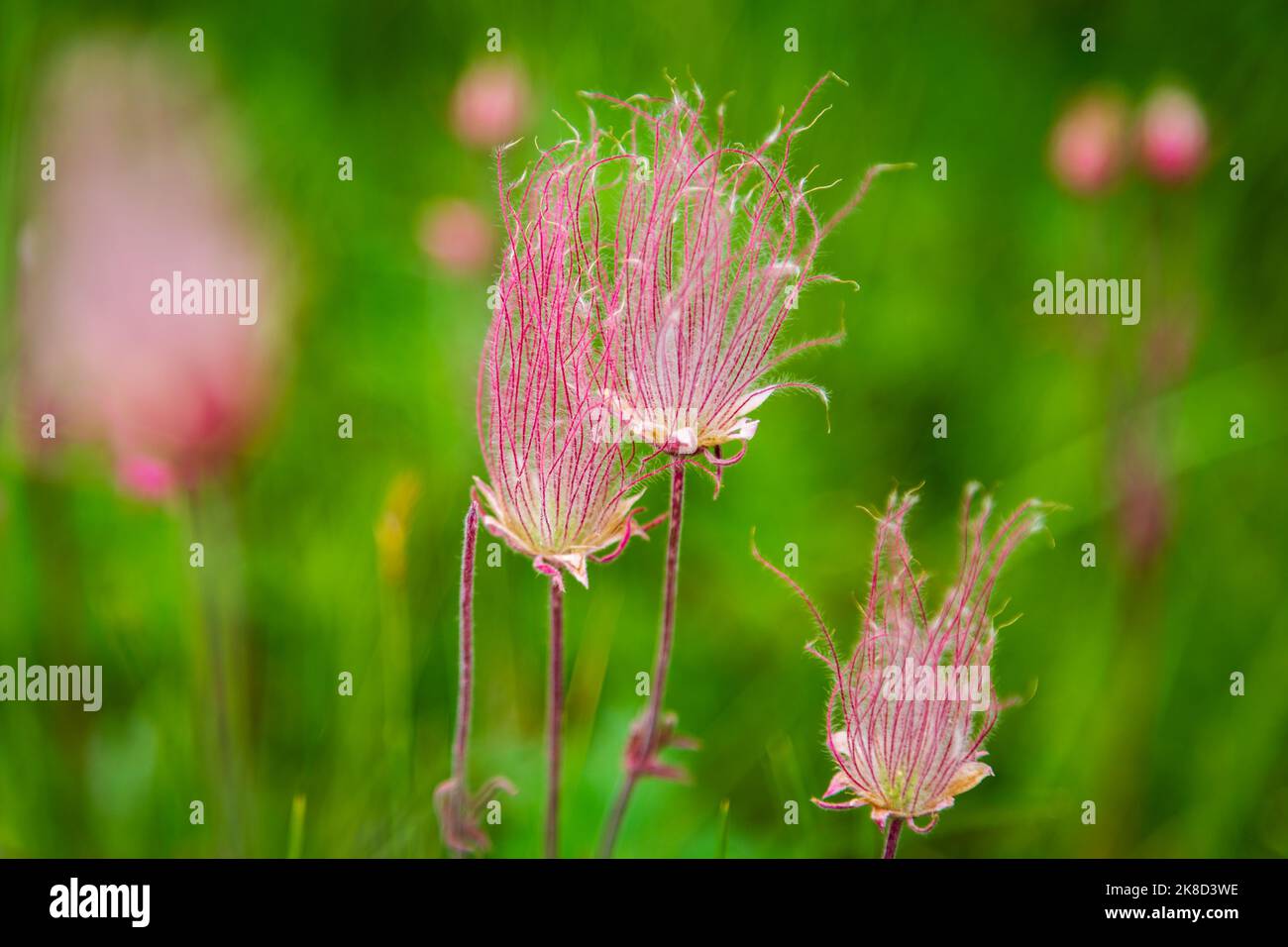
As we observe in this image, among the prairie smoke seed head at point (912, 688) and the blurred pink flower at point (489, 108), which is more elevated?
the blurred pink flower at point (489, 108)

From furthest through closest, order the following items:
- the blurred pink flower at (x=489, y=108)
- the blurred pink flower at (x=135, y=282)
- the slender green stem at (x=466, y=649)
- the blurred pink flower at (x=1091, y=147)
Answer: the blurred pink flower at (x=1091, y=147) < the blurred pink flower at (x=489, y=108) < the blurred pink flower at (x=135, y=282) < the slender green stem at (x=466, y=649)

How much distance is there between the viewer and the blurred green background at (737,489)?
1939 millimetres

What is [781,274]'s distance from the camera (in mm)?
1248

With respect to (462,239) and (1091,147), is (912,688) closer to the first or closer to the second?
(462,239)

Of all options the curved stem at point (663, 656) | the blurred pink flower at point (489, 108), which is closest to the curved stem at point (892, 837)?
the curved stem at point (663, 656)

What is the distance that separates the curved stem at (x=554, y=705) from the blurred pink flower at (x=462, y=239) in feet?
4.43

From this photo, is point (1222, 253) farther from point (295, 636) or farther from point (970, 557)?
point (295, 636)

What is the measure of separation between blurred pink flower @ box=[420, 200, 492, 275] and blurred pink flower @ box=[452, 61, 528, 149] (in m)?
0.16

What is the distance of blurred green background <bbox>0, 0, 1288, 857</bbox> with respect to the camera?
194cm

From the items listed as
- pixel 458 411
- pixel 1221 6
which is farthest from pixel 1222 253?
pixel 458 411

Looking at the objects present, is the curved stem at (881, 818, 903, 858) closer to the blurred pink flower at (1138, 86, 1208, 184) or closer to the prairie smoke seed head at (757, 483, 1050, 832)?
the prairie smoke seed head at (757, 483, 1050, 832)

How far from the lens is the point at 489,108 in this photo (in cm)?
235

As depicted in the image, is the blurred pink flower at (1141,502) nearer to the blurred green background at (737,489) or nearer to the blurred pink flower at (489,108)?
the blurred green background at (737,489)
